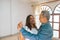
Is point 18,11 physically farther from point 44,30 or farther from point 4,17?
point 44,30

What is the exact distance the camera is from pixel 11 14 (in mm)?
5207

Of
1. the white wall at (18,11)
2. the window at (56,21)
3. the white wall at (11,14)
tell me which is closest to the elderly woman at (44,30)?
the white wall at (11,14)

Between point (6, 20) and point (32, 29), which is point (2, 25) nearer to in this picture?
point (6, 20)

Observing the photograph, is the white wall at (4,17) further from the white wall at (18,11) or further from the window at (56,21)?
the window at (56,21)

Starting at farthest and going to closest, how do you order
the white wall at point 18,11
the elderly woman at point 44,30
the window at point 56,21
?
the white wall at point 18,11
the window at point 56,21
the elderly woman at point 44,30

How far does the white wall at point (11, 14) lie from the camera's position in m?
4.89

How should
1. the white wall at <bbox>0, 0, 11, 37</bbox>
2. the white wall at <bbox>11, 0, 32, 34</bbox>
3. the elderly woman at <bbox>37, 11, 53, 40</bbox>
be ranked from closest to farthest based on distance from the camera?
1. the elderly woman at <bbox>37, 11, 53, 40</bbox>
2. the white wall at <bbox>0, 0, 11, 37</bbox>
3. the white wall at <bbox>11, 0, 32, 34</bbox>

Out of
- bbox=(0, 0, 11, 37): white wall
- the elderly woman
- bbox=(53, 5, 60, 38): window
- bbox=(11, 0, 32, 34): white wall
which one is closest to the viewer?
the elderly woman

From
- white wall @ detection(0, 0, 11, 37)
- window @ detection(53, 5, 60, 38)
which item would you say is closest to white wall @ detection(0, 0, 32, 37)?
white wall @ detection(0, 0, 11, 37)

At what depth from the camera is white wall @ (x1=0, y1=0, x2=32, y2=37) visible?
489 centimetres

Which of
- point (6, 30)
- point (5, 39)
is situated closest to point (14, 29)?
point (6, 30)

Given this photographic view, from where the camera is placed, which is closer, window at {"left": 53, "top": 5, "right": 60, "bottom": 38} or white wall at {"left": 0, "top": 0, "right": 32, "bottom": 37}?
white wall at {"left": 0, "top": 0, "right": 32, "bottom": 37}

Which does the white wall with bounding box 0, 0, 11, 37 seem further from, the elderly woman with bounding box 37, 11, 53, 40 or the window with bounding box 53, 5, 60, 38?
the elderly woman with bounding box 37, 11, 53, 40

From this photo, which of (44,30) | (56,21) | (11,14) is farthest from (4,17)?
(44,30)
